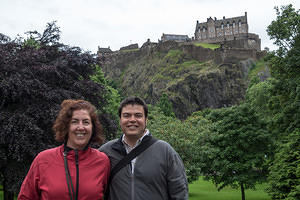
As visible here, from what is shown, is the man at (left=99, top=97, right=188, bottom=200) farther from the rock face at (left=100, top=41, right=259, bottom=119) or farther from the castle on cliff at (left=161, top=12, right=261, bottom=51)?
the castle on cliff at (left=161, top=12, right=261, bottom=51)

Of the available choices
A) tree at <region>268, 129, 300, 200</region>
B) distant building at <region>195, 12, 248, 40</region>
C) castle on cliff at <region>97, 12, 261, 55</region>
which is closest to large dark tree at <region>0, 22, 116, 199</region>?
tree at <region>268, 129, 300, 200</region>

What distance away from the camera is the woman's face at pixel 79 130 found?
3.51 metres

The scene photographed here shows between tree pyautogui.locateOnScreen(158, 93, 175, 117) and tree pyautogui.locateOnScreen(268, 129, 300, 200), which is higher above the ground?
tree pyautogui.locateOnScreen(158, 93, 175, 117)

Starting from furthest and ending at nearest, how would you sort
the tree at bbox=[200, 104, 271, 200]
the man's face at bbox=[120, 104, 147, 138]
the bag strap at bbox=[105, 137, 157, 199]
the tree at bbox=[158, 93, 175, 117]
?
the tree at bbox=[158, 93, 175, 117]
the tree at bbox=[200, 104, 271, 200]
the man's face at bbox=[120, 104, 147, 138]
the bag strap at bbox=[105, 137, 157, 199]

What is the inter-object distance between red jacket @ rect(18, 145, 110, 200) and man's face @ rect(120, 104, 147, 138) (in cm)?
54

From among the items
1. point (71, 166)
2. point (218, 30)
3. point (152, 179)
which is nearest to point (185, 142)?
point (152, 179)

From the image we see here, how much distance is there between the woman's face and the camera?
138 inches

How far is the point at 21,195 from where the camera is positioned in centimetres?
339

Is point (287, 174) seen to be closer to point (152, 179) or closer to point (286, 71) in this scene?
point (152, 179)

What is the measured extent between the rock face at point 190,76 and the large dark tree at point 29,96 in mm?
46824

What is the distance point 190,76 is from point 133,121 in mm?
59340

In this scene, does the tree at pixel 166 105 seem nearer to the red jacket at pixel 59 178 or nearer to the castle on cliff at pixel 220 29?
the castle on cliff at pixel 220 29

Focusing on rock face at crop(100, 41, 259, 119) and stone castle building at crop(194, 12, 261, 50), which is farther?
stone castle building at crop(194, 12, 261, 50)

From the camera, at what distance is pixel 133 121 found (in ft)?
12.4
